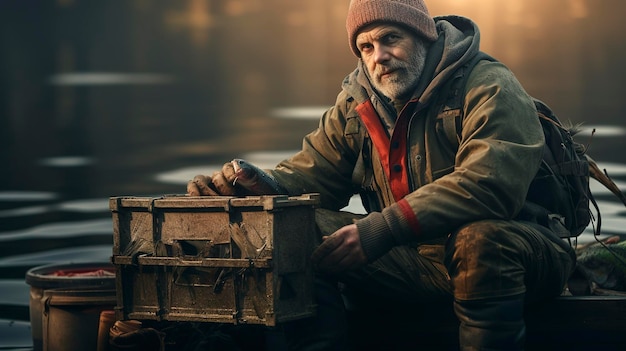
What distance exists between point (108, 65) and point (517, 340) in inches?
1307

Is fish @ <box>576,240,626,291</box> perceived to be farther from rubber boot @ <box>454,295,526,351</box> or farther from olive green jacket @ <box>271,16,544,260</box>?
rubber boot @ <box>454,295,526,351</box>

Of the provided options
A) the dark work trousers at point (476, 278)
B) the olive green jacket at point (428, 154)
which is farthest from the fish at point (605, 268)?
the olive green jacket at point (428, 154)

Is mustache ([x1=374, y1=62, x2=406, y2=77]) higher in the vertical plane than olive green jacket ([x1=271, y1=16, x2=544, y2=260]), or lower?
higher

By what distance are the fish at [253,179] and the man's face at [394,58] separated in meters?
0.60

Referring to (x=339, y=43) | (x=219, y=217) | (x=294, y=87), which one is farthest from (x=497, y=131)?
(x=339, y=43)

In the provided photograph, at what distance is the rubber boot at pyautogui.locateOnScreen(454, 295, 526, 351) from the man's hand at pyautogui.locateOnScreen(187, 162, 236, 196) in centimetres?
114

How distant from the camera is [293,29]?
42.5 m

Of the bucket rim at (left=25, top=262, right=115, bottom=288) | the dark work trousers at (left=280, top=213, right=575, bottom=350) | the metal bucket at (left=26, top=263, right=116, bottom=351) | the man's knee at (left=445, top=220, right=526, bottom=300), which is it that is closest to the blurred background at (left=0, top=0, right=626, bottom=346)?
the bucket rim at (left=25, top=262, right=115, bottom=288)

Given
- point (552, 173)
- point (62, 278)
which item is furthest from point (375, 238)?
point (62, 278)

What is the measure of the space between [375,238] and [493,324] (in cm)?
55

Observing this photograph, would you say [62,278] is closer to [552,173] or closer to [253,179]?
[253,179]

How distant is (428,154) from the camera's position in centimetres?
595

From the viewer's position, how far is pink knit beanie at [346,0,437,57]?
6055mm

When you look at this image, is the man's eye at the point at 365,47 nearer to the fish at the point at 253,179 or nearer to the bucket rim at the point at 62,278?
the fish at the point at 253,179
